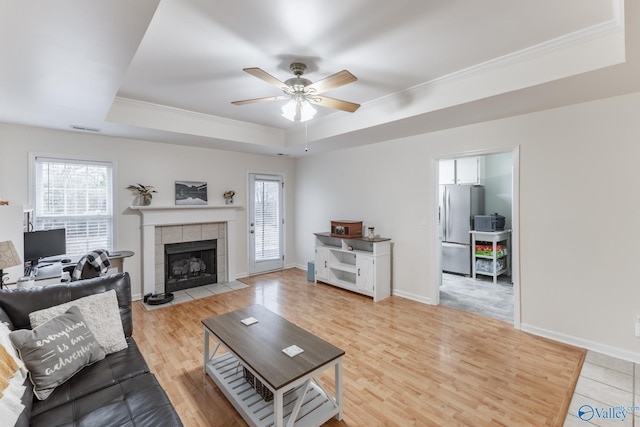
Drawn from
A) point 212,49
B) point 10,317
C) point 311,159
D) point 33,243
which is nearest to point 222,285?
point 33,243

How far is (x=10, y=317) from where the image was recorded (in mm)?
1786

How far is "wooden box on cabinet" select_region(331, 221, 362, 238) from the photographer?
191 inches

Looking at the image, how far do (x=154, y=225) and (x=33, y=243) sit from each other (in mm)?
1413

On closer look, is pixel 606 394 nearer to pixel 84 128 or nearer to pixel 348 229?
pixel 348 229

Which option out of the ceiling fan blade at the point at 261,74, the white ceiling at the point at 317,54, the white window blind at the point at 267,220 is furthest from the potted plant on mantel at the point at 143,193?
the ceiling fan blade at the point at 261,74

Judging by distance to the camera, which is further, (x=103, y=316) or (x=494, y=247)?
(x=494, y=247)

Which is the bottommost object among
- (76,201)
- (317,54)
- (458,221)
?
(458,221)

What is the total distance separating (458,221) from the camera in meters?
5.66

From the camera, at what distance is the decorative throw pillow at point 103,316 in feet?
6.33

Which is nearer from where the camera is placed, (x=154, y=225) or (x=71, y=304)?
(x=71, y=304)

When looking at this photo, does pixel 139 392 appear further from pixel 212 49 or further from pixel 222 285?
pixel 222 285

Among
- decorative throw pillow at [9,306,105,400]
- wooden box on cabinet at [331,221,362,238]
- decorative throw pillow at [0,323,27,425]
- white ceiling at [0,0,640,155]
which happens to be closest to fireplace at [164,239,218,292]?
white ceiling at [0,0,640,155]

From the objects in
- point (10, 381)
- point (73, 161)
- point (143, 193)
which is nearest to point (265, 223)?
point (143, 193)

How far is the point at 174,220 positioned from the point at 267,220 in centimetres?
183
